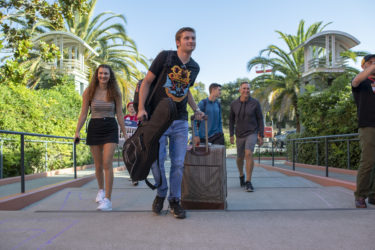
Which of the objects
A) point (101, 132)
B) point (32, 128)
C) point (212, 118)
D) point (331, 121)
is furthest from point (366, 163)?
point (32, 128)

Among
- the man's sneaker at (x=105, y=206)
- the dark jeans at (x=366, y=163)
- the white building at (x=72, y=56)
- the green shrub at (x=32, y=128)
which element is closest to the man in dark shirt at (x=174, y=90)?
the man's sneaker at (x=105, y=206)

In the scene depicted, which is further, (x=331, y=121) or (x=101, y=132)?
(x=331, y=121)

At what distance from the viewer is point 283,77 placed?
70.9 feet

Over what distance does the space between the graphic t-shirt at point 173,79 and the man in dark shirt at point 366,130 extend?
1928 mm

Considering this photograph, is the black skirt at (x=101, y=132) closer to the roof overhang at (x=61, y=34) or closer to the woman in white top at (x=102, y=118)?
the woman in white top at (x=102, y=118)

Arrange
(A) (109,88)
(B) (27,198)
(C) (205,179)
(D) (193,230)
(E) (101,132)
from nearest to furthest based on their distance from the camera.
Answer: (D) (193,230) < (C) (205,179) < (E) (101,132) < (A) (109,88) < (B) (27,198)

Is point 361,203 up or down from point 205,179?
down

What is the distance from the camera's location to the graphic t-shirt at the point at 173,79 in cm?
316

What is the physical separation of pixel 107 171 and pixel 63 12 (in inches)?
272

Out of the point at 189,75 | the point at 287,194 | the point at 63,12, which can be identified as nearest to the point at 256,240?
the point at 189,75

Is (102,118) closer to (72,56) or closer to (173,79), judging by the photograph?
(173,79)

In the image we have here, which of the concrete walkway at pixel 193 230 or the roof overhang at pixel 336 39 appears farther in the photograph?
the roof overhang at pixel 336 39

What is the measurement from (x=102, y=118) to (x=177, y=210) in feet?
5.63

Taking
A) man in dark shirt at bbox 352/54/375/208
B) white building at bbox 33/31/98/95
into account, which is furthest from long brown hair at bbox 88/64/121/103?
white building at bbox 33/31/98/95
